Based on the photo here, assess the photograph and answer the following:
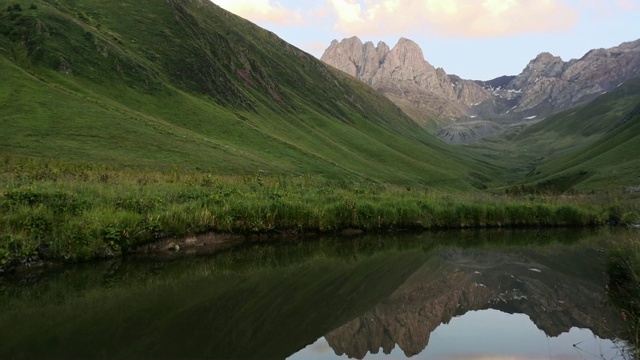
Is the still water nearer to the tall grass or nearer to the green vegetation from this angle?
the tall grass

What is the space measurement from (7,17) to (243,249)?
7626 centimetres

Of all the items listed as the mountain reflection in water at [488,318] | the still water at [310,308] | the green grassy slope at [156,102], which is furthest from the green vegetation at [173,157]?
the mountain reflection in water at [488,318]

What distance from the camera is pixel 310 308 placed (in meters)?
22.2

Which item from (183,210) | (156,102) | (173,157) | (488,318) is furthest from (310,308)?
(156,102)

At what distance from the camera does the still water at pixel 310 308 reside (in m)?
17.2

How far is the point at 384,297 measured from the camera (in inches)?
978

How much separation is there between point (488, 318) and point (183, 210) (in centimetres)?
2101

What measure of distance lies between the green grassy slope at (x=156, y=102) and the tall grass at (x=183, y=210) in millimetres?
13286

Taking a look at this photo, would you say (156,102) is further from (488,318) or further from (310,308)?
(488,318)

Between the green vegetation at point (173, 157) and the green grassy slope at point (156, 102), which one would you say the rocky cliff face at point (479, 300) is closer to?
the green vegetation at point (173, 157)

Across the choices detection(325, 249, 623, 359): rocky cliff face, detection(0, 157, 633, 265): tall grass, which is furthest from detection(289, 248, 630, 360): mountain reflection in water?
detection(0, 157, 633, 265): tall grass

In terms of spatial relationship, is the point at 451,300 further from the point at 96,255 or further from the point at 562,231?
the point at 562,231

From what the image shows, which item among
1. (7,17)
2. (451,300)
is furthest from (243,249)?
(7,17)

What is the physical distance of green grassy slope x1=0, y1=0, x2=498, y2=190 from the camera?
Answer: 60688mm
